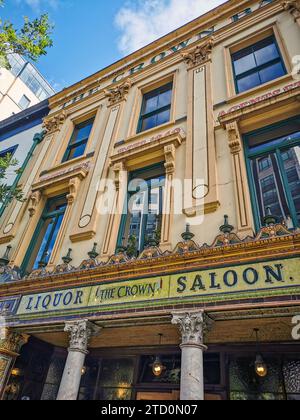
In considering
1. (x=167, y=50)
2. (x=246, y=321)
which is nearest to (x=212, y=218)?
(x=246, y=321)

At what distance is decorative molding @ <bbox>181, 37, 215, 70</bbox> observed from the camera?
1017 cm

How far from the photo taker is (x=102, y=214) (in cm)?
841

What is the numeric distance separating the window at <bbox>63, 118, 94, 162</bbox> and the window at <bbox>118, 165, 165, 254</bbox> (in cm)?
379

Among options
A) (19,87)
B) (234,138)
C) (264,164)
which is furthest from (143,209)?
(19,87)

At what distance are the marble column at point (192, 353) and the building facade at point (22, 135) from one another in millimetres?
10498

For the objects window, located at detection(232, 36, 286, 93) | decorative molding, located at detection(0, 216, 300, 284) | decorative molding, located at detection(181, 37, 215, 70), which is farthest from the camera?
decorative molding, located at detection(181, 37, 215, 70)

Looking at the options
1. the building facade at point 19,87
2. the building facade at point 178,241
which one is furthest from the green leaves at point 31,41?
the building facade at point 19,87

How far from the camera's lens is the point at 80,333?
6.09 meters

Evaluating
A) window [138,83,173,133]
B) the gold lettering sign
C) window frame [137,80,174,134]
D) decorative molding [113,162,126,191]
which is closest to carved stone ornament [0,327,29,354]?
the gold lettering sign

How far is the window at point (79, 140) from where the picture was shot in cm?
1200

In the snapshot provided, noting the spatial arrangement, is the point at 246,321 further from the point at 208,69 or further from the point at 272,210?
the point at 208,69

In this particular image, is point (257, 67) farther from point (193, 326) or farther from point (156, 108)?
point (193, 326)

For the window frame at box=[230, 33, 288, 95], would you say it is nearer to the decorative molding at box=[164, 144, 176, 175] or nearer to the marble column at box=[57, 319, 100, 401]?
the decorative molding at box=[164, 144, 176, 175]
